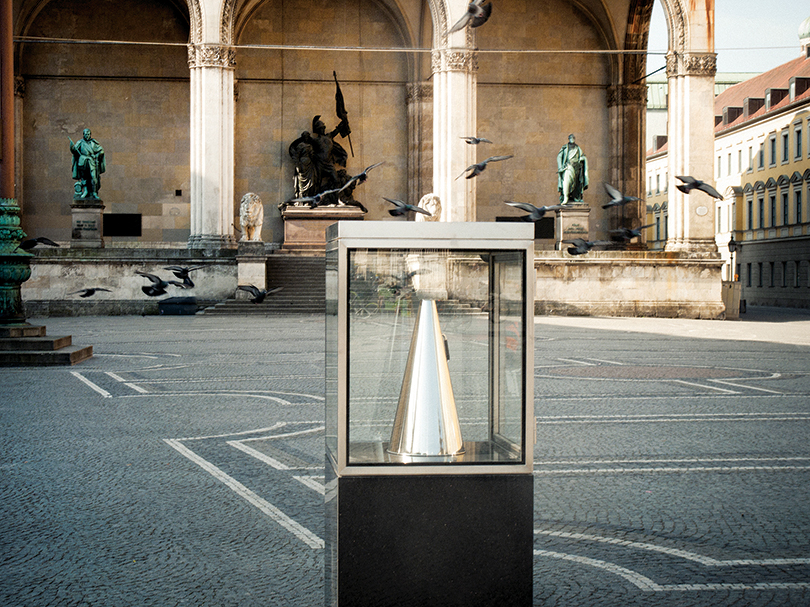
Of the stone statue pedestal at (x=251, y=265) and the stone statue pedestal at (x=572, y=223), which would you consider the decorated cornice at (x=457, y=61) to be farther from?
the stone statue pedestal at (x=251, y=265)

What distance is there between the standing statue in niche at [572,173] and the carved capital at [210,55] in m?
11.1

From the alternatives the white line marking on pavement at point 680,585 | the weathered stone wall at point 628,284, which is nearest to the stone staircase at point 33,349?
the white line marking on pavement at point 680,585

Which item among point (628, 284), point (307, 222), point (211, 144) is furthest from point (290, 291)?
point (628, 284)

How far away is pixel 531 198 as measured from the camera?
1475 inches

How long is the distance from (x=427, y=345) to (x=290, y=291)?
82.5ft

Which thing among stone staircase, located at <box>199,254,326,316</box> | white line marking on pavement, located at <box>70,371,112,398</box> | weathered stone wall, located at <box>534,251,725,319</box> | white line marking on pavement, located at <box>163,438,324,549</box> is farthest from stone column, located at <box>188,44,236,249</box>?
white line marking on pavement, located at <box>163,438,324,549</box>

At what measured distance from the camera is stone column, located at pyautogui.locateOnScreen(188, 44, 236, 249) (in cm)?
2925

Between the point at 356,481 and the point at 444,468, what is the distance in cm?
32

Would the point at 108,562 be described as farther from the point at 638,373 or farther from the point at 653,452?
the point at 638,373

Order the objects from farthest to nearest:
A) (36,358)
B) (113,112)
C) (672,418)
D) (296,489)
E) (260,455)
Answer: (113,112), (36,358), (672,418), (260,455), (296,489)

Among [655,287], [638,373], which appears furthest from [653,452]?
[655,287]

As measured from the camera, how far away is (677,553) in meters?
4.66

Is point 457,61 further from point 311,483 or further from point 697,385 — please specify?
point 311,483

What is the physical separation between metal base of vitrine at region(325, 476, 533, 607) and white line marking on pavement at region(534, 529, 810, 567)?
4.79ft
